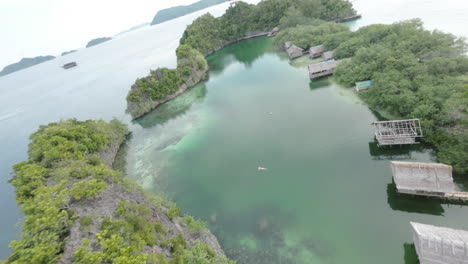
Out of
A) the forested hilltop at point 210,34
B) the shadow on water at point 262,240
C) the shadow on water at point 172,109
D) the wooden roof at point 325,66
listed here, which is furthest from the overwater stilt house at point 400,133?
the forested hilltop at point 210,34

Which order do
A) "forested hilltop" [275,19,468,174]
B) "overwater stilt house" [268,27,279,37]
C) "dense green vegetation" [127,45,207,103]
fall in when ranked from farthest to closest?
"overwater stilt house" [268,27,279,37] < "dense green vegetation" [127,45,207,103] < "forested hilltop" [275,19,468,174]

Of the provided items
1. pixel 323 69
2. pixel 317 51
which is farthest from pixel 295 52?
pixel 323 69

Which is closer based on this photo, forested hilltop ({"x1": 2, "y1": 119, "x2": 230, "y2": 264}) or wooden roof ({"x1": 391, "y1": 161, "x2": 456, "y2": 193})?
forested hilltop ({"x1": 2, "y1": 119, "x2": 230, "y2": 264})

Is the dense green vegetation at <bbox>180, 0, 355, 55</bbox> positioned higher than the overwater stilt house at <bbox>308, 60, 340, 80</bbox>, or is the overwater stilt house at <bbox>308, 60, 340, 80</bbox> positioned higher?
the dense green vegetation at <bbox>180, 0, 355, 55</bbox>

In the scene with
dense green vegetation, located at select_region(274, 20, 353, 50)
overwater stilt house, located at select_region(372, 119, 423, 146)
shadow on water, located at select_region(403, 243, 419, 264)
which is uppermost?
dense green vegetation, located at select_region(274, 20, 353, 50)

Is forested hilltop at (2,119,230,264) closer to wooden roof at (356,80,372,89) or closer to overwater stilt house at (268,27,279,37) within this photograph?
wooden roof at (356,80,372,89)

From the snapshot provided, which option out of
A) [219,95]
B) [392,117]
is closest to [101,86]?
[219,95]

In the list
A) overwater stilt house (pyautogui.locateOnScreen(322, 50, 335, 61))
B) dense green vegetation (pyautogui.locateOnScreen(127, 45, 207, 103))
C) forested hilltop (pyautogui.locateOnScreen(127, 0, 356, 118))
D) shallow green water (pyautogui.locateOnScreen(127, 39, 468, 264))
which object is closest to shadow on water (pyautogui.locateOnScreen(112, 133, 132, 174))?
shallow green water (pyautogui.locateOnScreen(127, 39, 468, 264))

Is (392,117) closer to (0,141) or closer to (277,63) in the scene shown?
(277,63)
